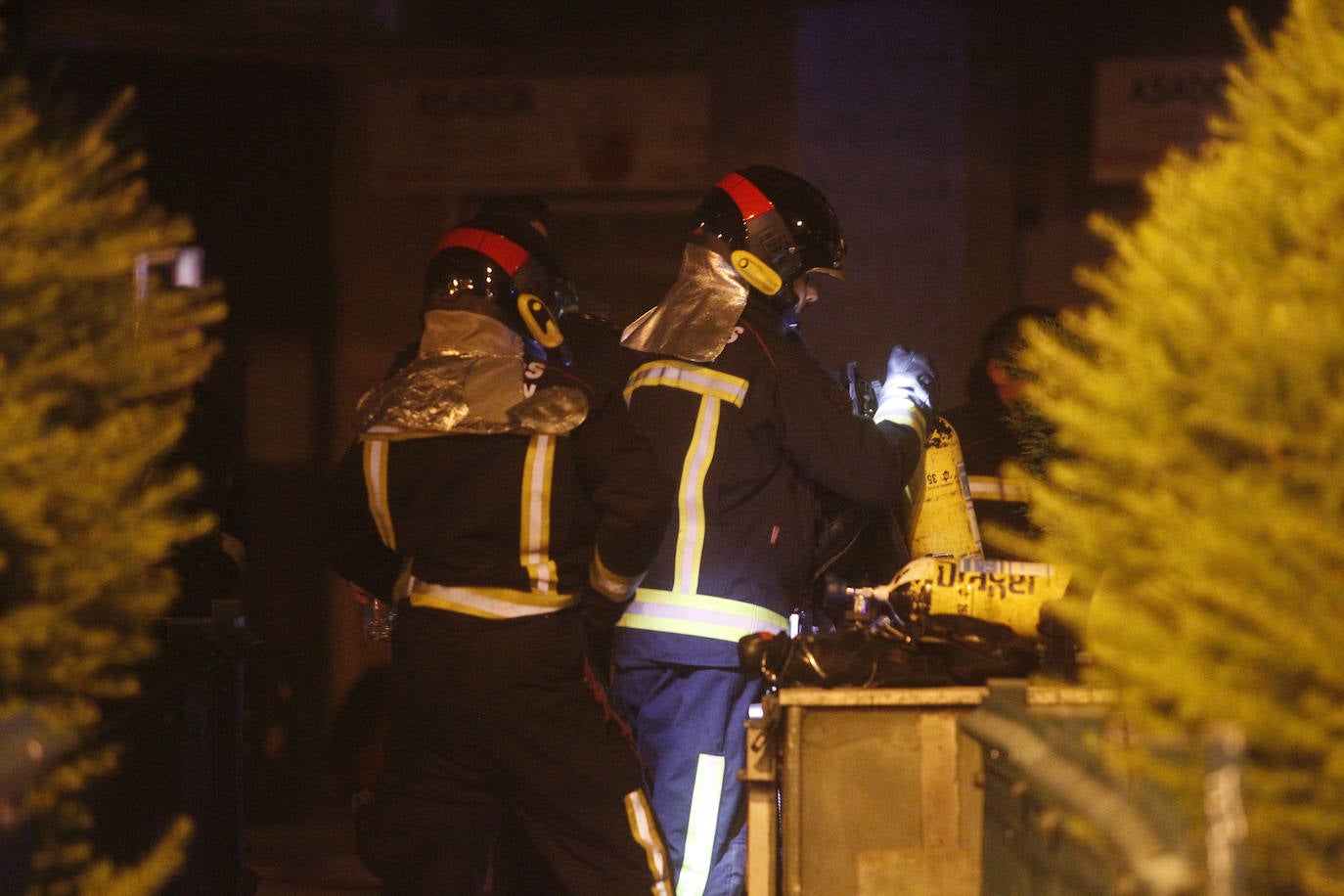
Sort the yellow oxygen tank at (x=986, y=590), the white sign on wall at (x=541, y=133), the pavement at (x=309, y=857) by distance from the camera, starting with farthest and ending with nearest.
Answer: the white sign on wall at (x=541, y=133) < the pavement at (x=309, y=857) < the yellow oxygen tank at (x=986, y=590)

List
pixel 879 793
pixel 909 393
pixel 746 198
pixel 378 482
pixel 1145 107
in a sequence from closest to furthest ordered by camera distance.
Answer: pixel 879 793 → pixel 378 482 → pixel 909 393 → pixel 746 198 → pixel 1145 107

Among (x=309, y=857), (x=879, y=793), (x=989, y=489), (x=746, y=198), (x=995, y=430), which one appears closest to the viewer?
(x=879, y=793)

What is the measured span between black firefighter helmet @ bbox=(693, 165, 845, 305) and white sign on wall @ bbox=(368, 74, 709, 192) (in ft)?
10.0

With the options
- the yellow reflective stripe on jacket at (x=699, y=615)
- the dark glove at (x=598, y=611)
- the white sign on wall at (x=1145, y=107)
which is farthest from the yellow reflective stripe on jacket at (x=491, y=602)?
the white sign on wall at (x=1145, y=107)

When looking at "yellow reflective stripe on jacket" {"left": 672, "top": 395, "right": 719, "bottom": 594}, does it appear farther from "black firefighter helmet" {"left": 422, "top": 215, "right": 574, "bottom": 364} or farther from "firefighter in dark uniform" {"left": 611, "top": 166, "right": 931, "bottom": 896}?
"black firefighter helmet" {"left": 422, "top": 215, "right": 574, "bottom": 364}

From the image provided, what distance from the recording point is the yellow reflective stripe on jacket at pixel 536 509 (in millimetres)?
3457

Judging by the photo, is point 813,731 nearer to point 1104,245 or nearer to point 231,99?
point 1104,245

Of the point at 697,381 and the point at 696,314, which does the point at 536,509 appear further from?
the point at 696,314

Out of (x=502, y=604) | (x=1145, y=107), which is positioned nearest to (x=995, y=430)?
(x=502, y=604)

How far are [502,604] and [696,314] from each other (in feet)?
3.14

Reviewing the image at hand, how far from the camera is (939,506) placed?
12.7 ft

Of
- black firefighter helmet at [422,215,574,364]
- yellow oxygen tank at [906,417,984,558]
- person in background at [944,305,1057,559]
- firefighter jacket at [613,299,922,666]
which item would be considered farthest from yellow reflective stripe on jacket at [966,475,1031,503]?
black firefighter helmet at [422,215,574,364]

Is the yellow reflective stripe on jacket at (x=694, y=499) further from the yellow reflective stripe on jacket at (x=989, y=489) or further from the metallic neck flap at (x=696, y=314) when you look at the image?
the yellow reflective stripe on jacket at (x=989, y=489)

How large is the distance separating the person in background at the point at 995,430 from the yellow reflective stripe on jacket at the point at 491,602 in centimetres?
155
